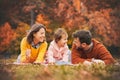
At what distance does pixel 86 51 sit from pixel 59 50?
0.83 ft

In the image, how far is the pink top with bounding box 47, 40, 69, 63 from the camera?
438cm

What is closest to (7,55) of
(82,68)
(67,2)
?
(67,2)

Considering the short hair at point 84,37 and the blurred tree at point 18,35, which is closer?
the short hair at point 84,37

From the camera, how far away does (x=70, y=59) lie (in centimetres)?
438

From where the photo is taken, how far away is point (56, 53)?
4.41m

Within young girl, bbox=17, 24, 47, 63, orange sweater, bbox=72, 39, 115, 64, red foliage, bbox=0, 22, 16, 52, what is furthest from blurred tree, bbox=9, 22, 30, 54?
orange sweater, bbox=72, 39, 115, 64

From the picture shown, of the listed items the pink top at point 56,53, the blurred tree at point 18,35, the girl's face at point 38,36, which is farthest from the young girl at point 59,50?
the blurred tree at point 18,35

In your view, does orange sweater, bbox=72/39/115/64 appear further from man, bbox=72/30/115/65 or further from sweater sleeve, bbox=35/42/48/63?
sweater sleeve, bbox=35/42/48/63

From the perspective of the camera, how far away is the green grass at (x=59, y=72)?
126 inches

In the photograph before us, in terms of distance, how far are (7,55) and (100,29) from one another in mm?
1054

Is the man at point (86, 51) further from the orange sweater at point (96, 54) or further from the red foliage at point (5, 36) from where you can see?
the red foliage at point (5, 36)

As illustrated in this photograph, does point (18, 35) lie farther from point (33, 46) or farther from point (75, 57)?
point (75, 57)

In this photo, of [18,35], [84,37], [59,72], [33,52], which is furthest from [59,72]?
[18,35]

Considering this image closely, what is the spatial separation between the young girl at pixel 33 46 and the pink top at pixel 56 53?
0.20 ft
